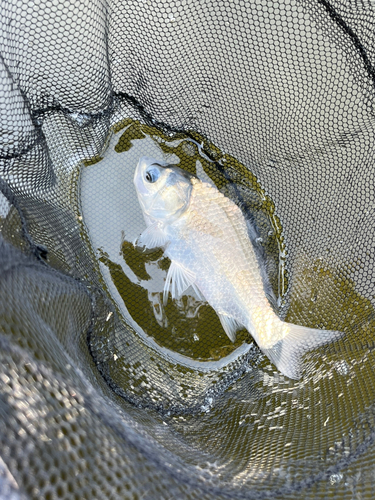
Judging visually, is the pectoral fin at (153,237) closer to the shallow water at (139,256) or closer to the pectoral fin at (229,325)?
the shallow water at (139,256)

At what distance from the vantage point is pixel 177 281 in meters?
2.04

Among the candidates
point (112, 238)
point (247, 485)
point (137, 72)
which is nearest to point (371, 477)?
point (247, 485)

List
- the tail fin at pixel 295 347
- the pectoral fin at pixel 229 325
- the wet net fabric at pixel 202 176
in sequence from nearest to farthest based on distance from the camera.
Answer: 1. the wet net fabric at pixel 202 176
2. the tail fin at pixel 295 347
3. the pectoral fin at pixel 229 325

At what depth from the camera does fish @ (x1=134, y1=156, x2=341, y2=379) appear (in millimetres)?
1806

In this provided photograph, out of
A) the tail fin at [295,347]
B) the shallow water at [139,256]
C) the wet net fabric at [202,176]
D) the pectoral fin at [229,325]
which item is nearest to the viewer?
the wet net fabric at [202,176]

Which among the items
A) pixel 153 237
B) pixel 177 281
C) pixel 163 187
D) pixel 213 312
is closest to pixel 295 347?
pixel 213 312

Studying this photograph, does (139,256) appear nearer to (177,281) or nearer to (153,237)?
(153,237)

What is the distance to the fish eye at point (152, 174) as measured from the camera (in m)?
1.94

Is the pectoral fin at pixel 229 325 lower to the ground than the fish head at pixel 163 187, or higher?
lower

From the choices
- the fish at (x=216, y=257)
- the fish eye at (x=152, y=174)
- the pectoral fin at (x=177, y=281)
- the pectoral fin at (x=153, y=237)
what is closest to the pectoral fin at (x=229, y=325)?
the fish at (x=216, y=257)

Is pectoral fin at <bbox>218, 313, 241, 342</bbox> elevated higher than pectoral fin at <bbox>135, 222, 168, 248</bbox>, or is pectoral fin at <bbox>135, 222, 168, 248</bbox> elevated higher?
pectoral fin at <bbox>135, 222, 168, 248</bbox>

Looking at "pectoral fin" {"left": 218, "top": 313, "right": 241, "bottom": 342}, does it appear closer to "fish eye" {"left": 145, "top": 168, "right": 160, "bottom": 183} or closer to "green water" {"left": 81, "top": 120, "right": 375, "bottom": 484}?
"green water" {"left": 81, "top": 120, "right": 375, "bottom": 484}

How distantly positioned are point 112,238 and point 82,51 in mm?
937

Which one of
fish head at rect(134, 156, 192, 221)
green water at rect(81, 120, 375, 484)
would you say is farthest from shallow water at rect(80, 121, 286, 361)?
fish head at rect(134, 156, 192, 221)
